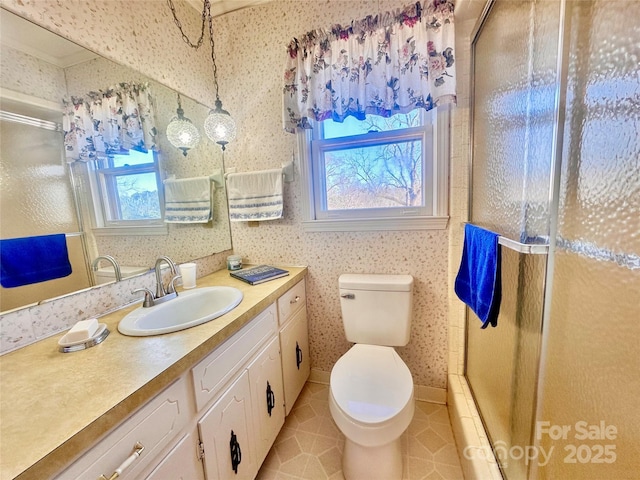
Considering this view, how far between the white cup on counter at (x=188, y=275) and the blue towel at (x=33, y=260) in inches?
17.6

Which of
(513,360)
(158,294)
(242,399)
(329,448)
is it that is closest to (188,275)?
(158,294)

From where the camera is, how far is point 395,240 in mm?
1510

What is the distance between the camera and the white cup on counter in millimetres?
1341

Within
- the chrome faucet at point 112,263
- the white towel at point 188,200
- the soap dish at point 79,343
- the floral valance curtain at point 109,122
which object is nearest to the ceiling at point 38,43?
the floral valance curtain at point 109,122

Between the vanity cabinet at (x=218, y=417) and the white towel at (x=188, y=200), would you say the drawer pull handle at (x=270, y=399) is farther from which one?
the white towel at (x=188, y=200)

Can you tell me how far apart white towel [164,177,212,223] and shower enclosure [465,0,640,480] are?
1605 mm

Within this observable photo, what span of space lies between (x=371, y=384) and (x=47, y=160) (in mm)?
1581

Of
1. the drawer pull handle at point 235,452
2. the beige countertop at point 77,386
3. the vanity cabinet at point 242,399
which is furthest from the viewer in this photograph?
the drawer pull handle at point 235,452

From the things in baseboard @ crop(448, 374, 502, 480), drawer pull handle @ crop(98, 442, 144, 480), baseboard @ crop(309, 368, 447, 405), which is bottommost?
baseboard @ crop(309, 368, 447, 405)

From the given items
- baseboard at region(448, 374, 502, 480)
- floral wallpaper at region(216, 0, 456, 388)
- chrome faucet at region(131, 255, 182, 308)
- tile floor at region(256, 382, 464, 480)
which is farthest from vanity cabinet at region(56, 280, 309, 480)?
baseboard at region(448, 374, 502, 480)

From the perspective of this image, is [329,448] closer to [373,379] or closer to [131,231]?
[373,379]

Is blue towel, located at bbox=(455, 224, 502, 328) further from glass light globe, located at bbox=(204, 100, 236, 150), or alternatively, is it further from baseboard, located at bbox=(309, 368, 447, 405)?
glass light globe, located at bbox=(204, 100, 236, 150)

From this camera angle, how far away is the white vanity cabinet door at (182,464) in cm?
68

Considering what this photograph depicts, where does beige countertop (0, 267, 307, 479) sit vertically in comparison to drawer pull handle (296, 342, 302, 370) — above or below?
above
